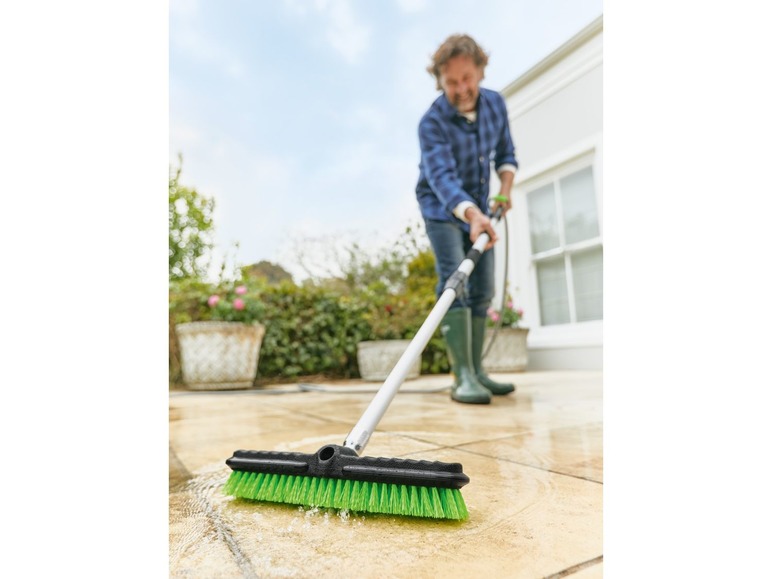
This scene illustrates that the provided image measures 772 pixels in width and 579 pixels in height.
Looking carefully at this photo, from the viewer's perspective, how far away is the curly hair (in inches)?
76.6

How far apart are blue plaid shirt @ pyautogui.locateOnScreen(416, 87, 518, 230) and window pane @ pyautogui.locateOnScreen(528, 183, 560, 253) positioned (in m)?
2.30

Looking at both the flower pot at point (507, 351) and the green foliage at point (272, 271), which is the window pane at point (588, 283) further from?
the green foliage at point (272, 271)

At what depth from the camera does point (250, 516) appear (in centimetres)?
73

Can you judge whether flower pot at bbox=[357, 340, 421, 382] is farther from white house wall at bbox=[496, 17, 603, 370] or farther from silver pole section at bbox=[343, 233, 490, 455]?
silver pole section at bbox=[343, 233, 490, 455]

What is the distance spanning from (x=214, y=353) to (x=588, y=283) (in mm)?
2815

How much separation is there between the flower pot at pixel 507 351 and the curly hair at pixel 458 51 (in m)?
2.45

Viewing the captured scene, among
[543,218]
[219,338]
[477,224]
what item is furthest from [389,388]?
[543,218]

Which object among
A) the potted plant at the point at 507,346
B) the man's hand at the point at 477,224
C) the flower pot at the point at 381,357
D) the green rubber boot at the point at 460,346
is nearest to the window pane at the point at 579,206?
the potted plant at the point at 507,346

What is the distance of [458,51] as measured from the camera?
195cm

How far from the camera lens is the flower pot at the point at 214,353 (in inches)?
132

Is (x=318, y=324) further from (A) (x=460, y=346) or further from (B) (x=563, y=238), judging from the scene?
(A) (x=460, y=346)

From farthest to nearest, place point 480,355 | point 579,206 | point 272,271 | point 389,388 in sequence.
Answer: point 272,271 → point 579,206 → point 480,355 → point 389,388

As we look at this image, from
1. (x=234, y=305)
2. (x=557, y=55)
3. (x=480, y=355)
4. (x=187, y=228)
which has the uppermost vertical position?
(x=557, y=55)
